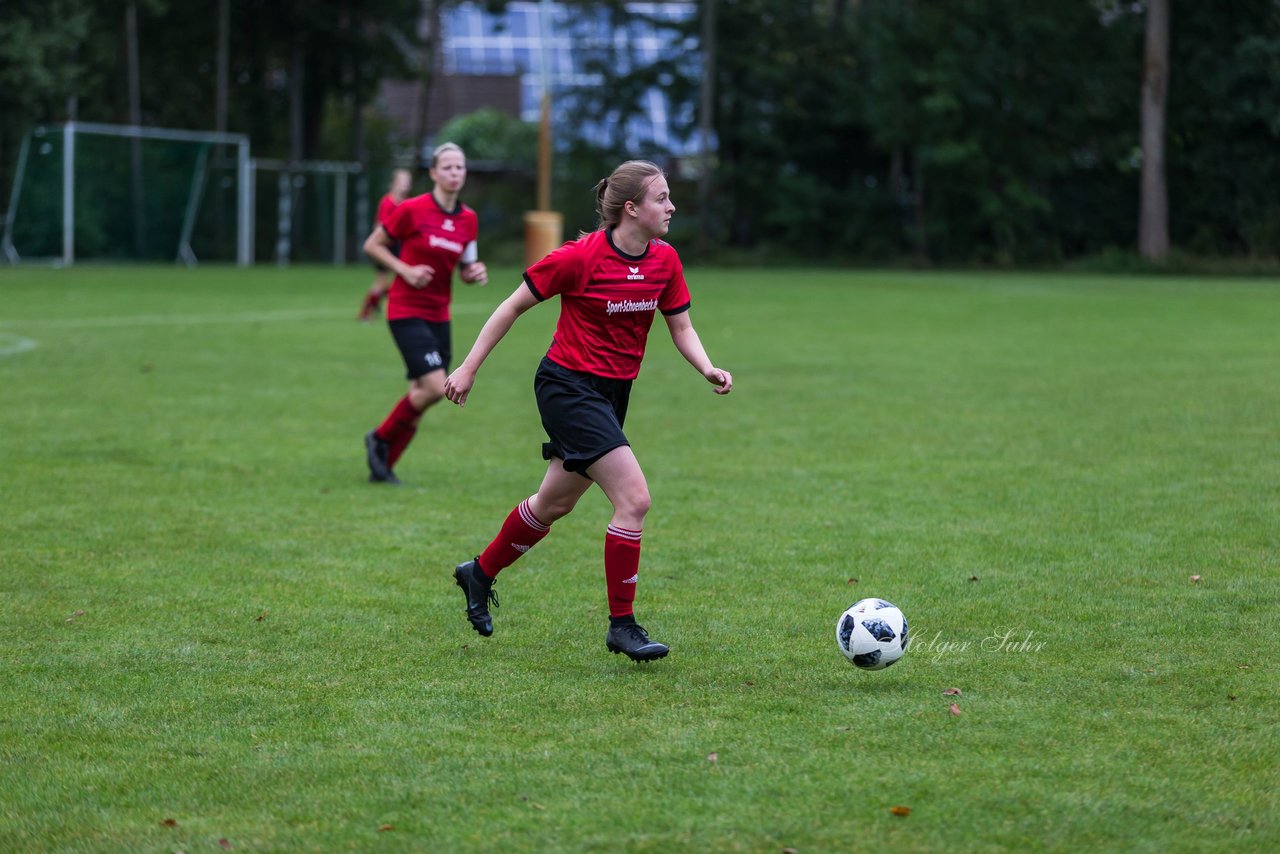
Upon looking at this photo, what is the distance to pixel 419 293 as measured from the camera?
10.0 metres

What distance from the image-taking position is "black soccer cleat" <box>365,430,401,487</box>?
9.95 metres

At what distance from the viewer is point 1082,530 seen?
8.20m

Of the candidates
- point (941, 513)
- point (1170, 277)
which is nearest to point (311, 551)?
point (941, 513)

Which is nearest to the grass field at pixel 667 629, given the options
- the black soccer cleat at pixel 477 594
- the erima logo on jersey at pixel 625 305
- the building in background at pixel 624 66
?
the black soccer cleat at pixel 477 594

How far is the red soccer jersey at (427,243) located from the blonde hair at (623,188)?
4223mm

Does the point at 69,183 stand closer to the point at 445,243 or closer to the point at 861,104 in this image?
the point at 861,104

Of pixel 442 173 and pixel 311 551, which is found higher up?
pixel 442 173

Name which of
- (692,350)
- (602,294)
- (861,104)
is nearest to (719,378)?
(692,350)

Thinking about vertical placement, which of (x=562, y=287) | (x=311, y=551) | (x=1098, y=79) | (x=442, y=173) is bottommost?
(x=311, y=551)

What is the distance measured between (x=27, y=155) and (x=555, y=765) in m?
34.4

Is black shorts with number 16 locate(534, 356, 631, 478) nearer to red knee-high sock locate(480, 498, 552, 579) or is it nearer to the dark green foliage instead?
red knee-high sock locate(480, 498, 552, 579)

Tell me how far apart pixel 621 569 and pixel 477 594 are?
700 millimetres

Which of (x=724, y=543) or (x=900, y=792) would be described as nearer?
(x=900, y=792)

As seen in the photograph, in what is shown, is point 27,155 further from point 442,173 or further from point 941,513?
point 941,513
